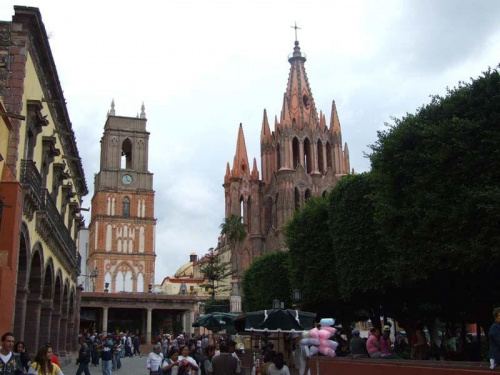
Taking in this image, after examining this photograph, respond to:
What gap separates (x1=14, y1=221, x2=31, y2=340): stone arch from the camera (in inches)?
707

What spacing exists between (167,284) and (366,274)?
77.7m

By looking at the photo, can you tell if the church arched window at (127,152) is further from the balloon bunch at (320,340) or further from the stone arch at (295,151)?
the balloon bunch at (320,340)

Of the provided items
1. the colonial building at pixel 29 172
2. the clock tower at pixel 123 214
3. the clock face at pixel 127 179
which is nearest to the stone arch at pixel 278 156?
the clock tower at pixel 123 214

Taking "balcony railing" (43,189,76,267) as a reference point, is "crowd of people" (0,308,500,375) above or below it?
below

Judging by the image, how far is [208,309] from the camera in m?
60.6

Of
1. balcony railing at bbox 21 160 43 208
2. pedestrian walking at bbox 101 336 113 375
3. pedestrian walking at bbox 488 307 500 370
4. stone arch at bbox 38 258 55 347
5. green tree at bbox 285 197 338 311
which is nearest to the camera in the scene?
pedestrian walking at bbox 488 307 500 370

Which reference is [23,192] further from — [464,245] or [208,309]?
[208,309]

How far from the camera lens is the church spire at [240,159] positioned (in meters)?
77.1

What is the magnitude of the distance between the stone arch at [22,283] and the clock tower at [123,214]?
5683cm

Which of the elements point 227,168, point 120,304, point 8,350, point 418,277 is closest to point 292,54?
point 227,168

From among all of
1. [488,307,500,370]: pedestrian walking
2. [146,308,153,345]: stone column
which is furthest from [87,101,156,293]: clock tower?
[488,307,500,370]: pedestrian walking

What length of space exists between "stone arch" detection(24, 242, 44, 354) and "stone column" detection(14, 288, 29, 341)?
102 inches

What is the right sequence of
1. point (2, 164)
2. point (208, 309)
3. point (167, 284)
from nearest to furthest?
point (2, 164) → point (208, 309) → point (167, 284)

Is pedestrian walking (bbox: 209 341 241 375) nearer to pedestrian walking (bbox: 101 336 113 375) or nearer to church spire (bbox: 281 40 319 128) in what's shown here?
pedestrian walking (bbox: 101 336 113 375)
